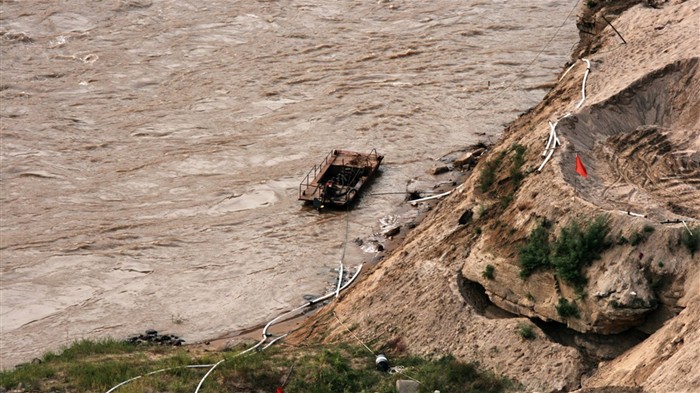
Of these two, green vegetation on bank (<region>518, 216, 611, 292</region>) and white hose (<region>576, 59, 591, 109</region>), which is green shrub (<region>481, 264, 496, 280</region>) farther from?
white hose (<region>576, 59, 591, 109</region>)

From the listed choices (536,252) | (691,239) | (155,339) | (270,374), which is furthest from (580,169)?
(155,339)

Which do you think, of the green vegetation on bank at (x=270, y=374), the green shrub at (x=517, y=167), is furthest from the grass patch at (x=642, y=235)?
the green shrub at (x=517, y=167)

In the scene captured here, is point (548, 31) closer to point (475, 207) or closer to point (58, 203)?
point (58, 203)

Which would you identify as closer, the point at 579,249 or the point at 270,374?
the point at 579,249

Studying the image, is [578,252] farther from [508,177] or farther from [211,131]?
[211,131]

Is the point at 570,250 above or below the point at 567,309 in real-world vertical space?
above

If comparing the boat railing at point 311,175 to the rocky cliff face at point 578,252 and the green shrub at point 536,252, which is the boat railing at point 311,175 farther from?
the green shrub at point 536,252
